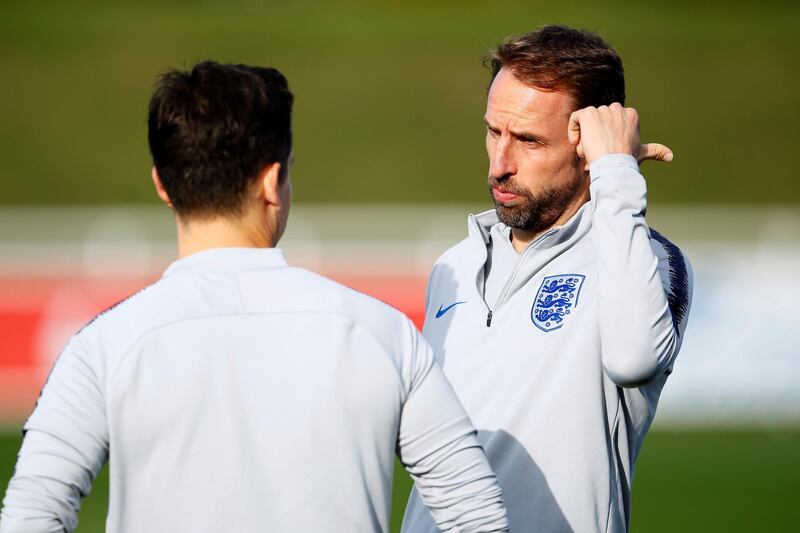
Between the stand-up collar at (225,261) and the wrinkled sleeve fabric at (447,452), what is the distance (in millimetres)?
337

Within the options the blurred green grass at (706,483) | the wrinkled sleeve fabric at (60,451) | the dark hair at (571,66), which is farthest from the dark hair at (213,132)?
the blurred green grass at (706,483)

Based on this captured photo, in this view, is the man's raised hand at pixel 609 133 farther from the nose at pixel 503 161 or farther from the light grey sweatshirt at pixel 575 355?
the nose at pixel 503 161

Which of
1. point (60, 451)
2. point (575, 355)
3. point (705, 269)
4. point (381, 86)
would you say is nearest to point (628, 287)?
point (575, 355)

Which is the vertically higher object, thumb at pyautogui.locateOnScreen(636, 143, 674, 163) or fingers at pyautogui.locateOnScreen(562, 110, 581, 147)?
fingers at pyautogui.locateOnScreen(562, 110, 581, 147)

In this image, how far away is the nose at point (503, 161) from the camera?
313 cm

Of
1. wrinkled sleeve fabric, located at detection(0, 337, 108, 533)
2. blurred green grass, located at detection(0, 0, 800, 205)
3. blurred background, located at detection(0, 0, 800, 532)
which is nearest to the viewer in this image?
wrinkled sleeve fabric, located at detection(0, 337, 108, 533)

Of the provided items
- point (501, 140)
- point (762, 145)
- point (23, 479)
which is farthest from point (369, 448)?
point (762, 145)

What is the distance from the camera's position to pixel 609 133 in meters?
2.78

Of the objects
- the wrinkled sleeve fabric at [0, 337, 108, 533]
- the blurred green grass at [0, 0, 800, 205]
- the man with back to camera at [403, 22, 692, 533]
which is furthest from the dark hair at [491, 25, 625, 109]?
the blurred green grass at [0, 0, 800, 205]

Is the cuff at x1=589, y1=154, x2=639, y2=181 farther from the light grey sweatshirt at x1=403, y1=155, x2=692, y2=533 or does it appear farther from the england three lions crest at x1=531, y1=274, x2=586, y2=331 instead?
the england three lions crest at x1=531, y1=274, x2=586, y2=331

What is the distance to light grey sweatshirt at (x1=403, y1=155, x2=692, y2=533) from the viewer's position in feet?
8.55

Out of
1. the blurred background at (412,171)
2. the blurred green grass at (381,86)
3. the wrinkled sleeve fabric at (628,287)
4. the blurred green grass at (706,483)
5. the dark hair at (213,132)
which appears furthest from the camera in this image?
the blurred green grass at (381,86)

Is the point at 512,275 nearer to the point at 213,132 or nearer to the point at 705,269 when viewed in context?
the point at 213,132

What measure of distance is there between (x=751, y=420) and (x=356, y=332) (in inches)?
311
